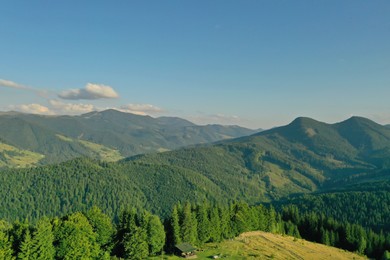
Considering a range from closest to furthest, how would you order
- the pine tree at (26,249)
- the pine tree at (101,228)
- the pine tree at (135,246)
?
the pine tree at (26,249) < the pine tree at (135,246) < the pine tree at (101,228)

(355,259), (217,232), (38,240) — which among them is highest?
(38,240)

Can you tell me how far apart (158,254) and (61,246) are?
3159 cm

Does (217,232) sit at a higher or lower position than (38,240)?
lower

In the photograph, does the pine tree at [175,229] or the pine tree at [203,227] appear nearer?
the pine tree at [175,229]

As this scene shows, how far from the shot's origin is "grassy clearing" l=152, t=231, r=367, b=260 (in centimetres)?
10056

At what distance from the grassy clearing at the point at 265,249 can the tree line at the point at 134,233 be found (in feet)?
Answer: 19.6

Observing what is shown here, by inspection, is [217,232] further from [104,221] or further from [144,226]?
[104,221]

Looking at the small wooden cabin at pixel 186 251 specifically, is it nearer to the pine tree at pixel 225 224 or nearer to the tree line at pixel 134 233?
the tree line at pixel 134 233

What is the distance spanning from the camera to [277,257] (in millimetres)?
102875

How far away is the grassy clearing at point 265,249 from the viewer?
330ft

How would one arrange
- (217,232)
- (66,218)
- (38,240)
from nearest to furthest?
(38,240), (66,218), (217,232)

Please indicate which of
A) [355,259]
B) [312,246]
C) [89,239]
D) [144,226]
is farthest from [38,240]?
[355,259]

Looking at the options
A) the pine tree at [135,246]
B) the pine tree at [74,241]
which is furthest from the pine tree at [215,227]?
the pine tree at [74,241]

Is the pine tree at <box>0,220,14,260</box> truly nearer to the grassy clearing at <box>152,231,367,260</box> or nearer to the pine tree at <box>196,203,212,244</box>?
the grassy clearing at <box>152,231,367,260</box>
